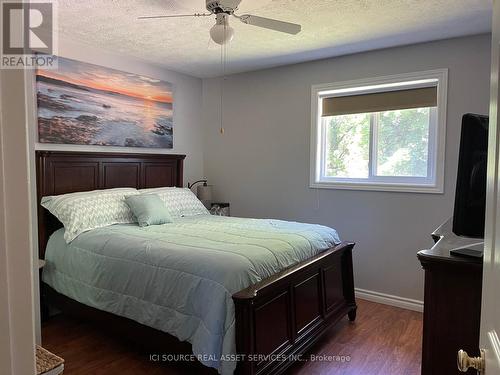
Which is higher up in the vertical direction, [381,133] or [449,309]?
[381,133]

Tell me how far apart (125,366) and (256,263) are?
115 centimetres

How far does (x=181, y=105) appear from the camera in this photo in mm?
4449

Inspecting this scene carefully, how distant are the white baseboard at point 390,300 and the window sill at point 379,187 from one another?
1021mm

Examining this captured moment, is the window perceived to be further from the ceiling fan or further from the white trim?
the white trim

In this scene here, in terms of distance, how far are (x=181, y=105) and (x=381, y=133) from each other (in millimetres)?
2345

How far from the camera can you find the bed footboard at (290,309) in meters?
1.95

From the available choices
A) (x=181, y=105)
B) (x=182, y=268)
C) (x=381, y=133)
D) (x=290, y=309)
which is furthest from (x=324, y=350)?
(x=181, y=105)

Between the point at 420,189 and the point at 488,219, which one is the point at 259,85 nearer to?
the point at 420,189

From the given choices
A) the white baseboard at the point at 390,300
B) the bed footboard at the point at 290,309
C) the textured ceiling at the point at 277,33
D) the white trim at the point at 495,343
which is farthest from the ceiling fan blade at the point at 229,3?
the white baseboard at the point at 390,300

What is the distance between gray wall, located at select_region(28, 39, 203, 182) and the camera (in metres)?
3.58

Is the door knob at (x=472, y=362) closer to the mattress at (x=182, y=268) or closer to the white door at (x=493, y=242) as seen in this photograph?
the white door at (x=493, y=242)

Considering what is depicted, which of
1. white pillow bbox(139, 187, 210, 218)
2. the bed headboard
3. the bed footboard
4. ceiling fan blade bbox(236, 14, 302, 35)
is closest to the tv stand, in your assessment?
the bed footboard

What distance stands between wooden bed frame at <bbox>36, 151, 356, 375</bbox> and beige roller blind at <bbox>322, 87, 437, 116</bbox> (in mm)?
1412

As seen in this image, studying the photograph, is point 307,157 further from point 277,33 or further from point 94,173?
point 94,173
